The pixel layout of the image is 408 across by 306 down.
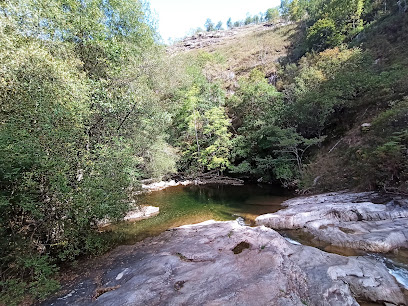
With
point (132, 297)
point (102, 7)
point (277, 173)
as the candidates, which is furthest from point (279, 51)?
point (132, 297)

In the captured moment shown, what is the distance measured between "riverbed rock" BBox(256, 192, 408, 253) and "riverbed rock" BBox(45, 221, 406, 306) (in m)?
1.69

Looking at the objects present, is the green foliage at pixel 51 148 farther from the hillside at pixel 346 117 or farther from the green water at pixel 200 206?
the hillside at pixel 346 117

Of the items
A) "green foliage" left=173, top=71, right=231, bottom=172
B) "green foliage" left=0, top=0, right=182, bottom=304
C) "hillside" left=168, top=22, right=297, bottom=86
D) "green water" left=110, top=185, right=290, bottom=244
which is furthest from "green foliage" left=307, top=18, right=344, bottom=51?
"green foliage" left=0, top=0, right=182, bottom=304

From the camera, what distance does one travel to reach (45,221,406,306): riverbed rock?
212 inches

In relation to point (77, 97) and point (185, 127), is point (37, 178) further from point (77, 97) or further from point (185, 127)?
point (185, 127)

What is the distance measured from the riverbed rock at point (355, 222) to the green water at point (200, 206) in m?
2.23

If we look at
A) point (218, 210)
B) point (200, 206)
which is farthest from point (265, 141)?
point (218, 210)

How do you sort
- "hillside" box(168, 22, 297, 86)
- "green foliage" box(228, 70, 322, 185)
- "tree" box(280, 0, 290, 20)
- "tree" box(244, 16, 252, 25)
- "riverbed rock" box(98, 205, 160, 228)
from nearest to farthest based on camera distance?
1. "riverbed rock" box(98, 205, 160, 228)
2. "green foliage" box(228, 70, 322, 185)
3. "hillside" box(168, 22, 297, 86)
4. "tree" box(280, 0, 290, 20)
5. "tree" box(244, 16, 252, 25)

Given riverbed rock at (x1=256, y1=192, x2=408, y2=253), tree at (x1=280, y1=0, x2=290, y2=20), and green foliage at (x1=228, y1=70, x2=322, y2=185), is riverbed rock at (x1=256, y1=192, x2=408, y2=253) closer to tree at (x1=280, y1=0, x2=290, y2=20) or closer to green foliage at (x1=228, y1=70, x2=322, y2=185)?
green foliage at (x1=228, y1=70, x2=322, y2=185)

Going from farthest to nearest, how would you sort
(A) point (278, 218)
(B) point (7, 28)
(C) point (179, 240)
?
(A) point (278, 218), (C) point (179, 240), (B) point (7, 28)

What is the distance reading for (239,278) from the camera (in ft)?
19.7

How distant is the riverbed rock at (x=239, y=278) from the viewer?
Answer: 5383 mm

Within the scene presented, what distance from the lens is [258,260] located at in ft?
22.5

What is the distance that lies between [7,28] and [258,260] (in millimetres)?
11873
